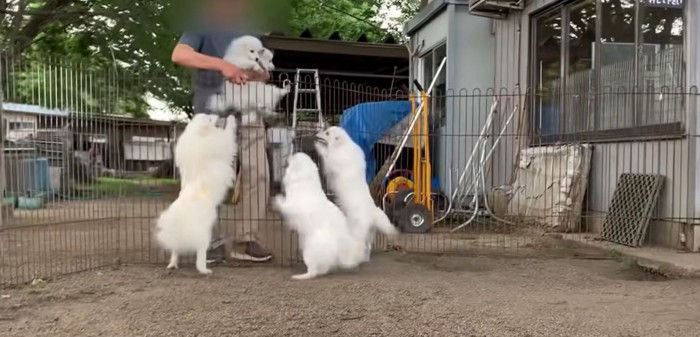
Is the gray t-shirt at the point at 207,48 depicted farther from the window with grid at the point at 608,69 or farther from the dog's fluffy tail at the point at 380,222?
the window with grid at the point at 608,69

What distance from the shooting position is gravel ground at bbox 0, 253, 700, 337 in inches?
172

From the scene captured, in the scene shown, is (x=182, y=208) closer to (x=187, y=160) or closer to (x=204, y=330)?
(x=187, y=160)

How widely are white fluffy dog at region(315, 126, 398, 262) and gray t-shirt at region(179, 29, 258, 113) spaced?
110 cm

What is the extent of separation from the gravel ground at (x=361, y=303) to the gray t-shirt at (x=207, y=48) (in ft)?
5.31

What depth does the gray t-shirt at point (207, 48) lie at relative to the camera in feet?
20.8

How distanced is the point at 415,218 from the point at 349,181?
290 centimetres

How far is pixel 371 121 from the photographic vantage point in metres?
9.51

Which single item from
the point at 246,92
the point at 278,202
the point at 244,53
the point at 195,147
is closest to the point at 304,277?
the point at 278,202

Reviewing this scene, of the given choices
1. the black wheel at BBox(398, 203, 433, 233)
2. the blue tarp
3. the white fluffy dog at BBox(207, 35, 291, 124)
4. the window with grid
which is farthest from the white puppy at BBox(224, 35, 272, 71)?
the window with grid

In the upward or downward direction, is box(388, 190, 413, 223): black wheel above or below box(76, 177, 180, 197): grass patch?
below

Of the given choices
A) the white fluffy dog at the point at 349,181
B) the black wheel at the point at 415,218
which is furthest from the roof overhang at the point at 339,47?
the white fluffy dog at the point at 349,181

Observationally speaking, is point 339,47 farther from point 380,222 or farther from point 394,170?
point 380,222

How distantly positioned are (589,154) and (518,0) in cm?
316

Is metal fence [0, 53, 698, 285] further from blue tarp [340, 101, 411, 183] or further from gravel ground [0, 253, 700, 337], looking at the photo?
gravel ground [0, 253, 700, 337]
